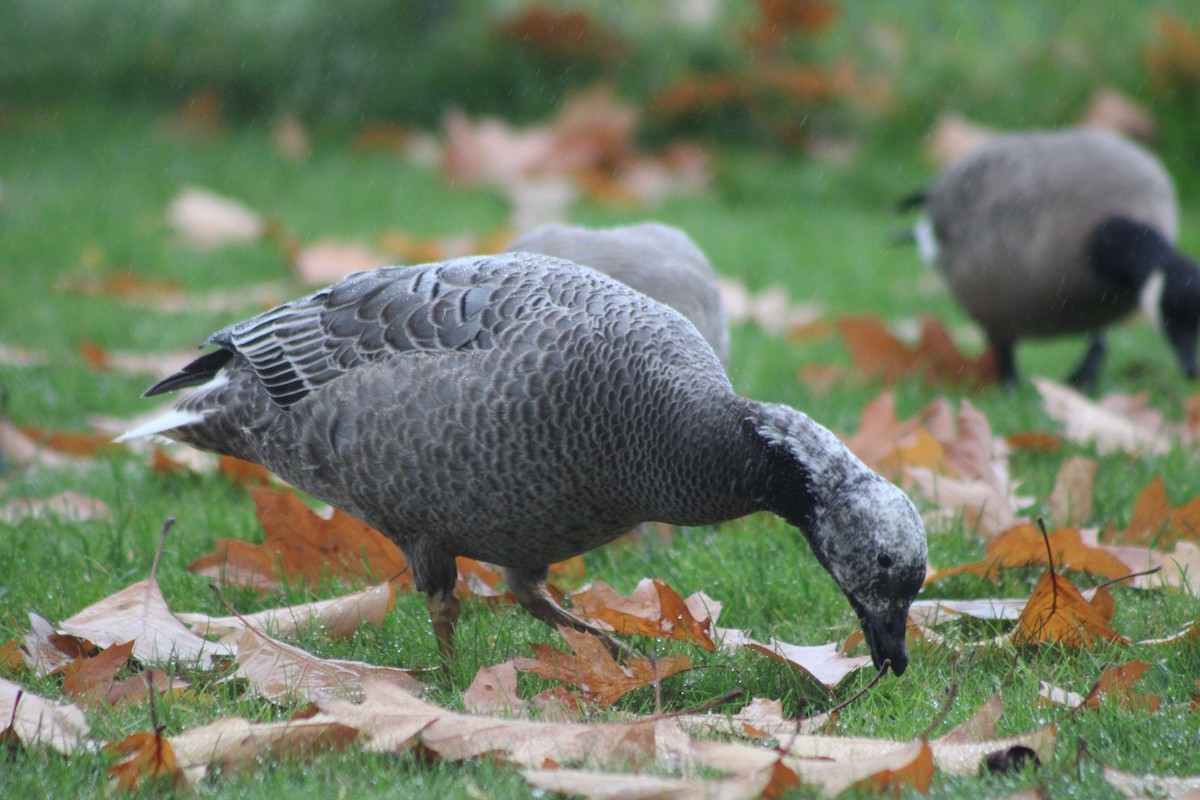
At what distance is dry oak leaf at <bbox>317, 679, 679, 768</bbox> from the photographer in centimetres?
262

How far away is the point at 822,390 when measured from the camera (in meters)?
5.64

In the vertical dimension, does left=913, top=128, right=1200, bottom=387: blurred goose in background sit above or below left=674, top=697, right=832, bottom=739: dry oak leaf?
below

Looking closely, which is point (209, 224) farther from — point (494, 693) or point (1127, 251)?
point (494, 693)

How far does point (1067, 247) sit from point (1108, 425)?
1.55 meters

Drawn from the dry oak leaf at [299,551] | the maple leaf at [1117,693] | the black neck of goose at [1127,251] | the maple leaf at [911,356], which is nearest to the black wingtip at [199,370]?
the dry oak leaf at [299,551]

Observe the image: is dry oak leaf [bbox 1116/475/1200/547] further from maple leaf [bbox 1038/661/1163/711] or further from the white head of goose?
the white head of goose

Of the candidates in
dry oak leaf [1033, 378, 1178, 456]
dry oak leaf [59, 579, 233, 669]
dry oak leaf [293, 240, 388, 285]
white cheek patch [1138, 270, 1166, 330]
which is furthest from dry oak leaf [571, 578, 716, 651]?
dry oak leaf [293, 240, 388, 285]

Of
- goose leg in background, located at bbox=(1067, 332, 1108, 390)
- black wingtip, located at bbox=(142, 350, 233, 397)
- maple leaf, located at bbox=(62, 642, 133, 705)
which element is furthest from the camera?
goose leg in background, located at bbox=(1067, 332, 1108, 390)

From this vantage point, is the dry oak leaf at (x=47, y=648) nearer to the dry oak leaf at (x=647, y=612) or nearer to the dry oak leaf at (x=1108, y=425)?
the dry oak leaf at (x=647, y=612)

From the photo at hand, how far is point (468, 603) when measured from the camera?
12.5 ft

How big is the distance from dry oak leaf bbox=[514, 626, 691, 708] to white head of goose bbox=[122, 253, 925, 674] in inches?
12.5

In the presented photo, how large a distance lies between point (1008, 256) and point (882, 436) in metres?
2.10

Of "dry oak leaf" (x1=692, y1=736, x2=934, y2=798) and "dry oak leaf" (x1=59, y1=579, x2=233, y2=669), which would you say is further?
"dry oak leaf" (x1=59, y1=579, x2=233, y2=669)

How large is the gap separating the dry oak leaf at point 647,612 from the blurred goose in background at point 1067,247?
3.18 meters
